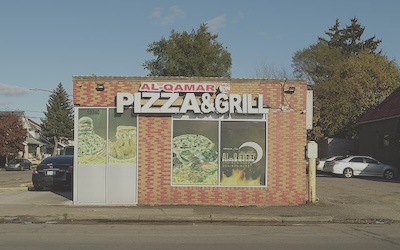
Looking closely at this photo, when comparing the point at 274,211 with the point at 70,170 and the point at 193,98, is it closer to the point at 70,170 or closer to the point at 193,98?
the point at 193,98

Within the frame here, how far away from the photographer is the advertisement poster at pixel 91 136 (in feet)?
51.1

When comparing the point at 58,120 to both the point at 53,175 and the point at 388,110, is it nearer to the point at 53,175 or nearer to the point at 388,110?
the point at 388,110

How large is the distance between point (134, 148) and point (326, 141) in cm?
3207

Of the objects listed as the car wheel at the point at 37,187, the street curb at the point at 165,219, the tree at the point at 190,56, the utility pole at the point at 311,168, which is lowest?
the street curb at the point at 165,219

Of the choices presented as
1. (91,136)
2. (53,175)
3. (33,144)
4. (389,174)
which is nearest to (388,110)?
(389,174)

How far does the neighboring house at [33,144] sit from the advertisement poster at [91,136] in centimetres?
5687

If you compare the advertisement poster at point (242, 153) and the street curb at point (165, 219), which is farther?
the advertisement poster at point (242, 153)

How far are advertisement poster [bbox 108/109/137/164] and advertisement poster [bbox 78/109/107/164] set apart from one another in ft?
0.72

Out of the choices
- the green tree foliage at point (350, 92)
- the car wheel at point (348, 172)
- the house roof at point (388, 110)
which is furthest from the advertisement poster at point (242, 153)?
the green tree foliage at point (350, 92)

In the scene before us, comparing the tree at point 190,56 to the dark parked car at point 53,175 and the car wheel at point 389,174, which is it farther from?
the dark parked car at point 53,175

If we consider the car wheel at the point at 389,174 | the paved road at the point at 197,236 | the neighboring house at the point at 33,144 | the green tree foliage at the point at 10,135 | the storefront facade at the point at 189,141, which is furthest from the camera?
the neighboring house at the point at 33,144

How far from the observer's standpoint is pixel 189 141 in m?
15.8

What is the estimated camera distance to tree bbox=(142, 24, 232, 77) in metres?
57.0

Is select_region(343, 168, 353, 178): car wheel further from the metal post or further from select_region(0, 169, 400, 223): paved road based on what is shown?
the metal post
